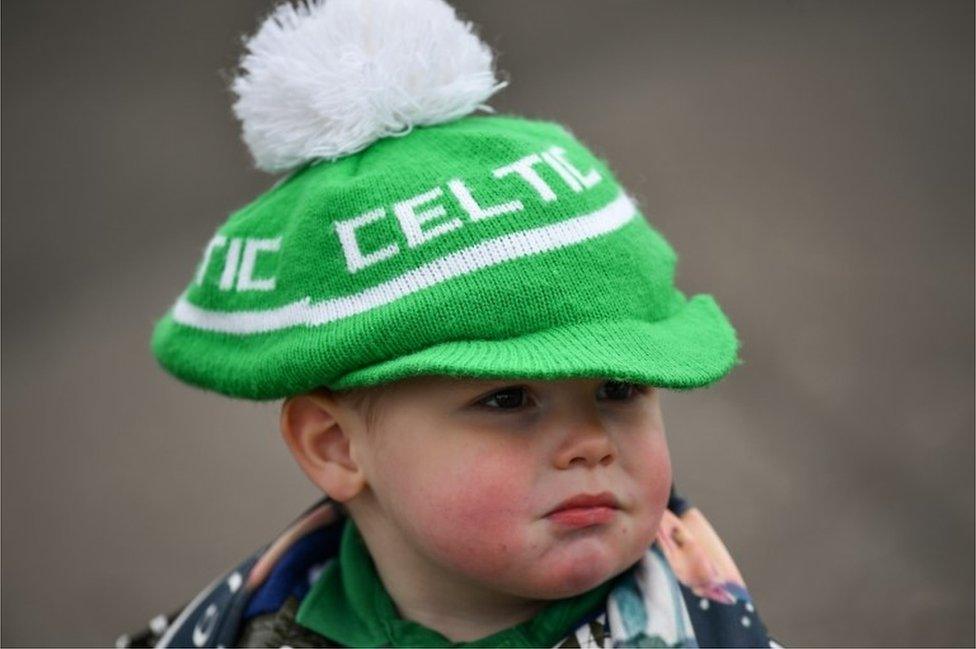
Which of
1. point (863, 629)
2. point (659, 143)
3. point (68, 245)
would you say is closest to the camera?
point (863, 629)

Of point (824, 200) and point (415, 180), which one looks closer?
point (415, 180)

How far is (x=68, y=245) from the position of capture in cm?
282

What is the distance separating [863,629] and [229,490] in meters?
1.19

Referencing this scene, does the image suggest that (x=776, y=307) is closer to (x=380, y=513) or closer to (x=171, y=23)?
(x=380, y=513)

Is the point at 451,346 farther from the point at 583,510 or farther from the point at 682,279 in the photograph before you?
the point at 682,279

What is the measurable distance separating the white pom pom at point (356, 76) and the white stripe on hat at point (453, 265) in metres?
0.17

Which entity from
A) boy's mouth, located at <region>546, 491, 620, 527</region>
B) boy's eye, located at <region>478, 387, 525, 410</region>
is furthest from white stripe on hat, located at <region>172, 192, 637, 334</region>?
boy's mouth, located at <region>546, 491, 620, 527</region>

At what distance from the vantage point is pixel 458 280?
101 centimetres

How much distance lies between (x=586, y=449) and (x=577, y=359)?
91 mm

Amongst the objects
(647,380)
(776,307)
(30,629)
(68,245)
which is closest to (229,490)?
(30,629)

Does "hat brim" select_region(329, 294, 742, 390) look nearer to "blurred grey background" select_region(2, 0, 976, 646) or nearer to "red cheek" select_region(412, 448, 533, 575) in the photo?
"red cheek" select_region(412, 448, 533, 575)

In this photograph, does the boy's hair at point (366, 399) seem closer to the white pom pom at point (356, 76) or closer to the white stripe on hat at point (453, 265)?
the white stripe on hat at point (453, 265)

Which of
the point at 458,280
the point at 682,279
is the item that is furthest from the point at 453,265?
the point at 682,279

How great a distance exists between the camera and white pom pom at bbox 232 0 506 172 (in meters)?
1.14
